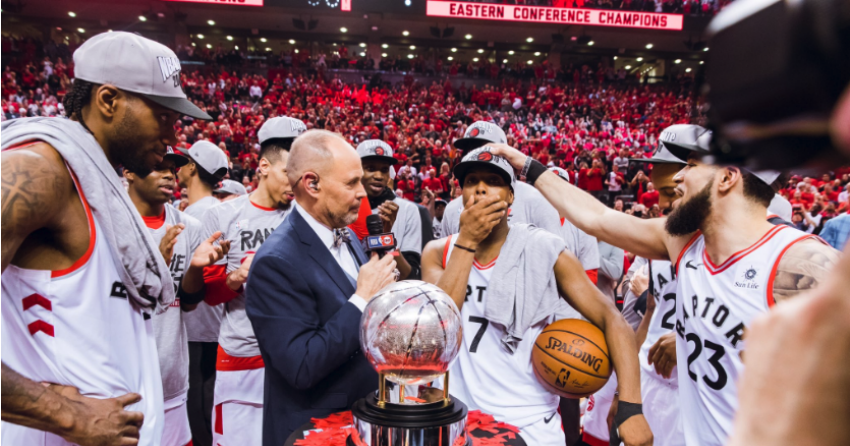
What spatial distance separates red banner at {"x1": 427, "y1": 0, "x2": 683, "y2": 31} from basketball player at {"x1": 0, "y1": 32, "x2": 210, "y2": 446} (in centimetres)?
2563

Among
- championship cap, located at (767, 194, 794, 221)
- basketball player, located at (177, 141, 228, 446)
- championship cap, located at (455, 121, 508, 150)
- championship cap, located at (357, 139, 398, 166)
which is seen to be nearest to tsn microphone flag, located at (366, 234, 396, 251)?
basketball player, located at (177, 141, 228, 446)

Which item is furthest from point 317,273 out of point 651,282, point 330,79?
point 330,79

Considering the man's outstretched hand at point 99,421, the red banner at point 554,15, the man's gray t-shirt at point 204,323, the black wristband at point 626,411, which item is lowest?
the man's gray t-shirt at point 204,323

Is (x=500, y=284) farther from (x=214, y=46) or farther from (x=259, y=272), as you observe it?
(x=214, y=46)

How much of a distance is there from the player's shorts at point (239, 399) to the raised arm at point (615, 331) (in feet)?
6.74

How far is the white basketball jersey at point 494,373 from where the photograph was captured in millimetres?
2439

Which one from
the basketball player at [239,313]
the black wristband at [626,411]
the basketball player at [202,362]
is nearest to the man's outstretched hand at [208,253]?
the basketball player at [239,313]

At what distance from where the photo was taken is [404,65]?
88.9 feet

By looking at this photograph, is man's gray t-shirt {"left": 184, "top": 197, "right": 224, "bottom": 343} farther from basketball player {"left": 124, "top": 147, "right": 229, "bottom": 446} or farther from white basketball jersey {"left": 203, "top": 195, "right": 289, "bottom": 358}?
basketball player {"left": 124, "top": 147, "right": 229, "bottom": 446}

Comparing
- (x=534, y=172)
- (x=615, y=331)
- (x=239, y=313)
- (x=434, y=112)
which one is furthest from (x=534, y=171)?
(x=434, y=112)

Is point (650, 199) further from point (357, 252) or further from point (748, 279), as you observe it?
point (357, 252)

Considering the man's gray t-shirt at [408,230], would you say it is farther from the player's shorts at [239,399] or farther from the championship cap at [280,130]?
the player's shorts at [239,399]

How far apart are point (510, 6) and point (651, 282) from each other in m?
25.0

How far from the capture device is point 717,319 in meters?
2.15
